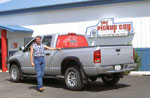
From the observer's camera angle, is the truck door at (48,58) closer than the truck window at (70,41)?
Yes

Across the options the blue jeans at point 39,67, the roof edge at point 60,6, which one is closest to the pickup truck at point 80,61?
the blue jeans at point 39,67

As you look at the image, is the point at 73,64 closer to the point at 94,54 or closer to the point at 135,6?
the point at 94,54

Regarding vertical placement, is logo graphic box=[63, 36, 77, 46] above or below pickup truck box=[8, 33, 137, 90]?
above

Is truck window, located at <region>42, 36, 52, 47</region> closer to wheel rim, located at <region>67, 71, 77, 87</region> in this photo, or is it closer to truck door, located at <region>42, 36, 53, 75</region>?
truck door, located at <region>42, 36, 53, 75</region>

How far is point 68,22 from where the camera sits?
51.8ft

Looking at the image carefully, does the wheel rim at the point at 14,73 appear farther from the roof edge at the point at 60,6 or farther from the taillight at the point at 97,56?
the roof edge at the point at 60,6

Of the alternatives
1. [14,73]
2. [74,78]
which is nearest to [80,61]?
[74,78]

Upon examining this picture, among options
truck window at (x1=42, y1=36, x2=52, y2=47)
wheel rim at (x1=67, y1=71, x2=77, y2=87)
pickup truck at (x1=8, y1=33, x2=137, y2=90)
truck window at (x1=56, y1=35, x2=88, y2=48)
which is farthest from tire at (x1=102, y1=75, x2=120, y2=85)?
truck window at (x1=42, y1=36, x2=52, y2=47)

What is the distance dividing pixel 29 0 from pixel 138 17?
975cm

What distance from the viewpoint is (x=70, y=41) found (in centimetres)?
998

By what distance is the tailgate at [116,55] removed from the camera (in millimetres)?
8133

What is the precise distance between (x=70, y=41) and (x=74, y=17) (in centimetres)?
582

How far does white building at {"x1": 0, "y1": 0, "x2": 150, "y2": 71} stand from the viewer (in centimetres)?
1360

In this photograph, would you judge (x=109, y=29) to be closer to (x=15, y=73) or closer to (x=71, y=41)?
(x=71, y=41)
